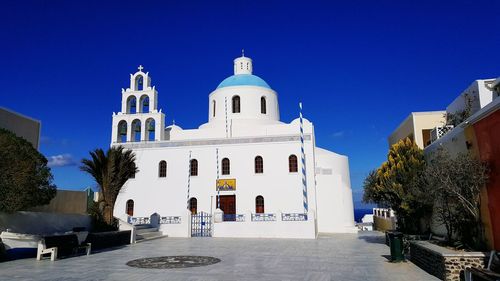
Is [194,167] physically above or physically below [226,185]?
above

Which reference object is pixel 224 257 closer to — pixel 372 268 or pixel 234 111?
pixel 372 268

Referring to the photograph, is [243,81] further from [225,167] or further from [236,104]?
[225,167]

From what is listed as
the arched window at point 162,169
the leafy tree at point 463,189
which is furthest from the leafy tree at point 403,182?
the arched window at point 162,169

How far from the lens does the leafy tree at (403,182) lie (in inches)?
499

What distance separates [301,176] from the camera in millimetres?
22781

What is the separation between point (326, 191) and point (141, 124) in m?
13.4

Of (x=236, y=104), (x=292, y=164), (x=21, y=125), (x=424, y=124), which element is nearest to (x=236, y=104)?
(x=236, y=104)

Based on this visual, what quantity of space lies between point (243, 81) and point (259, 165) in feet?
25.7

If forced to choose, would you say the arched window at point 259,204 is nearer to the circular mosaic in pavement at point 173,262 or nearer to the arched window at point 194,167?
the arched window at point 194,167

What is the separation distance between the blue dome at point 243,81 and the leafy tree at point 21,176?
15.5 meters

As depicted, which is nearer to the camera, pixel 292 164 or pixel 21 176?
pixel 21 176

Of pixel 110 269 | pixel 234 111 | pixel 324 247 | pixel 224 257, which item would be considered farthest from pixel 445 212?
pixel 234 111

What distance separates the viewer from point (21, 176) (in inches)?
488

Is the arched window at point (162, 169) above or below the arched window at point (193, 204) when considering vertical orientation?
above
